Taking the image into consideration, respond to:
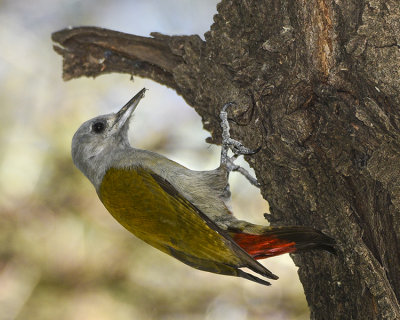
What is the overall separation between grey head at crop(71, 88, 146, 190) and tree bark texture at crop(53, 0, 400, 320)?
3.60 feet

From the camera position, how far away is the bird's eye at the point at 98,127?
12.1 feet

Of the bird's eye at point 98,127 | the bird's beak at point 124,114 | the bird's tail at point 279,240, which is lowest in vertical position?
the bird's tail at point 279,240

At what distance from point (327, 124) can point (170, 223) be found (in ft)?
3.39

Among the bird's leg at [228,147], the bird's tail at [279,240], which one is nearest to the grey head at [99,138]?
the bird's leg at [228,147]

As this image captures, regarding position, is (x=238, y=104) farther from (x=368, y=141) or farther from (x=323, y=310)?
(x=323, y=310)

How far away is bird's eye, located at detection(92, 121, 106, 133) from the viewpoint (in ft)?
12.1

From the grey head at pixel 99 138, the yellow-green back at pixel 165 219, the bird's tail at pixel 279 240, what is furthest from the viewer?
the grey head at pixel 99 138

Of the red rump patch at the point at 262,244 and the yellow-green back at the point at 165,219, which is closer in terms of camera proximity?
the red rump patch at the point at 262,244

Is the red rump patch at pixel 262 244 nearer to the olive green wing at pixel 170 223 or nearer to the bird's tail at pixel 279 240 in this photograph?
the bird's tail at pixel 279 240

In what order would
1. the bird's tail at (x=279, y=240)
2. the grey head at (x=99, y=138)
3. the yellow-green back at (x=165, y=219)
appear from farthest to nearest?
the grey head at (x=99, y=138)
the yellow-green back at (x=165, y=219)
the bird's tail at (x=279, y=240)

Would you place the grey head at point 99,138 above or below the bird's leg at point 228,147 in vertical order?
above

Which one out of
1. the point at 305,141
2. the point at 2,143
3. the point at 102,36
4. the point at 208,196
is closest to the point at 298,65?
the point at 305,141

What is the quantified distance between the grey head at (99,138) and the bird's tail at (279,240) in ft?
4.19

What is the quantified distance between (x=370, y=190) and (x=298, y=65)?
0.68 metres
